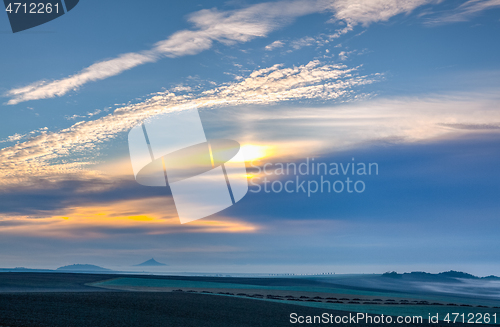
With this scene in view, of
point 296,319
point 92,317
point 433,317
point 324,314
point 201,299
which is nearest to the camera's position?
point 92,317

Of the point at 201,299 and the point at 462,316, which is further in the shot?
the point at 462,316

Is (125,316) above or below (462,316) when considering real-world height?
above

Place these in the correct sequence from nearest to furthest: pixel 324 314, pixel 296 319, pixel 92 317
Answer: pixel 92 317 < pixel 296 319 < pixel 324 314

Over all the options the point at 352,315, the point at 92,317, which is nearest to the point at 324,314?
the point at 352,315

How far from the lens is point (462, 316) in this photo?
35.8 metres

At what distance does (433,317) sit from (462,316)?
3.63 meters

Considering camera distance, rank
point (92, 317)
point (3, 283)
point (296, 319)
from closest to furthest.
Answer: point (92, 317), point (296, 319), point (3, 283)

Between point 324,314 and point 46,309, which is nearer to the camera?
point 46,309

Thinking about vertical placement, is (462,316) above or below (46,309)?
below

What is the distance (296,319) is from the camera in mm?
27328

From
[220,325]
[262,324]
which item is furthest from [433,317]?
[220,325]

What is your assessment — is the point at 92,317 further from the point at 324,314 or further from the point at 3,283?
the point at 3,283

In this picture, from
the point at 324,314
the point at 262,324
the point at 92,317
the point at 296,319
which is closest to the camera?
the point at 92,317

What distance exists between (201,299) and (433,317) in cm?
1900
